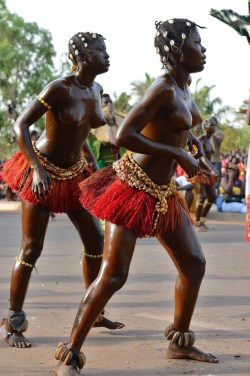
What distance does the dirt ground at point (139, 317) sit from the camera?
503cm

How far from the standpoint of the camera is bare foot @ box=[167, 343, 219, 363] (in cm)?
512

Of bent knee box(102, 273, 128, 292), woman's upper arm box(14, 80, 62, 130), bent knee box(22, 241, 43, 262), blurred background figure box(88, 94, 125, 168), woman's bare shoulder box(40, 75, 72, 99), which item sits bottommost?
bent knee box(22, 241, 43, 262)

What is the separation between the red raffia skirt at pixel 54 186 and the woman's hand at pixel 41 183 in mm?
311

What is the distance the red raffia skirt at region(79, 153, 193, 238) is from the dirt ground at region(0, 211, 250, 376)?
809 millimetres

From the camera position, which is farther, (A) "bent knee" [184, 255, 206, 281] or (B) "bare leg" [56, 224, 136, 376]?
(A) "bent knee" [184, 255, 206, 281]

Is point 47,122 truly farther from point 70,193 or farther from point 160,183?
point 160,183

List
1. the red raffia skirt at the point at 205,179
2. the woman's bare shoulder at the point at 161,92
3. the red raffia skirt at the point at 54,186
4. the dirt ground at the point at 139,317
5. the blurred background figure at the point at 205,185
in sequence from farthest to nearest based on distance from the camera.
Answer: the red raffia skirt at the point at 205,179 < the blurred background figure at the point at 205,185 < the red raffia skirt at the point at 54,186 < the dirt ground at the point at 139,317 < the woman's bare shoulder at the point at 161,92

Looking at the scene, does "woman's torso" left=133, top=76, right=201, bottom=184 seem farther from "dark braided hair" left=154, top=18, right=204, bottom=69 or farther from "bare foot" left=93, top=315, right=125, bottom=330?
"bare foot" left=93, top=315, right=125, bottom=330

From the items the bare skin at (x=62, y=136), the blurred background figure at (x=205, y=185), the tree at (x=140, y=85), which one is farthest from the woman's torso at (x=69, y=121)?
the tree at (x=140, y=85)

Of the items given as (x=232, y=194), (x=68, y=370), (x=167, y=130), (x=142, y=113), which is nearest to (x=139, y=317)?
(x=68, y=370)

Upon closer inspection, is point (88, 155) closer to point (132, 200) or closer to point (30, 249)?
point (30, 249)

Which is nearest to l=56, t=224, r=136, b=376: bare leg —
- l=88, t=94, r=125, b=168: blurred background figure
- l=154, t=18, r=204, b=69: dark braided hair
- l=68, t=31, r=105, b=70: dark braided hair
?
l=154, t=18, r=204, b=69: dark braided hair

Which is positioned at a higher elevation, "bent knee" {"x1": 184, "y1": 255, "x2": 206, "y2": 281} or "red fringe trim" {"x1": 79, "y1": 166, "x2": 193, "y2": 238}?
"red fringe trim" {"x1": 79, "y1": 166, "x2": 193, "y2": 238}

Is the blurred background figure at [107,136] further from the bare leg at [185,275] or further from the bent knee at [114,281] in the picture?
the bent knee at [114,281]
